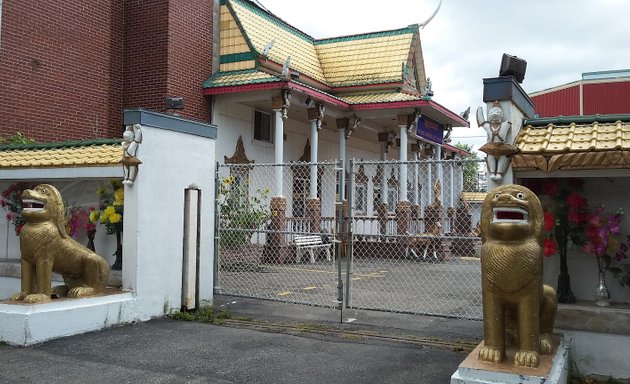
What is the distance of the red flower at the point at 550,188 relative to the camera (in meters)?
5.76

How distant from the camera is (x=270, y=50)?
15977 mm

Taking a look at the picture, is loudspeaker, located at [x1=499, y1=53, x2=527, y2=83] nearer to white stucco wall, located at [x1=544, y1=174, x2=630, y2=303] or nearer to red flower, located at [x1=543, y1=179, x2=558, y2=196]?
red flower, located at [x1=543, y1=179, x2=558, y2=196]

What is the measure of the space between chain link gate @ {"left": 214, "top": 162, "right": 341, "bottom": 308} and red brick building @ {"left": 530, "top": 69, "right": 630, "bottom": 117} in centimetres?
1380

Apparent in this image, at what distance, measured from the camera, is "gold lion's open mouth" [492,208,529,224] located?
4.34m

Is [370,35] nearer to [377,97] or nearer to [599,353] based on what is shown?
[377,97]

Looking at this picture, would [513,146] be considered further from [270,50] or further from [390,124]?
[390,124]

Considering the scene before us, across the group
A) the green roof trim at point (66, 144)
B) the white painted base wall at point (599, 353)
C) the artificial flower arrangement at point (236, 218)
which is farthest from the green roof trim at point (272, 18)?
the white painted base wall at point (599, 353)

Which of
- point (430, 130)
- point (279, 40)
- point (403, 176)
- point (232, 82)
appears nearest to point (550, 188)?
point (232, 82)

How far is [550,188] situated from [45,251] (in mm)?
5610

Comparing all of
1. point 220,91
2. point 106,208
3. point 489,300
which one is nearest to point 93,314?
point 106,208

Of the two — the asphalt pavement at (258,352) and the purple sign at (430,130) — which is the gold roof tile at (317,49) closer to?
the purple sign at (430,130)

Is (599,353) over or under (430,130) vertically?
under

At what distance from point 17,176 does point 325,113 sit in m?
9.90

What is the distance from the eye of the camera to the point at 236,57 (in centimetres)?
1557
